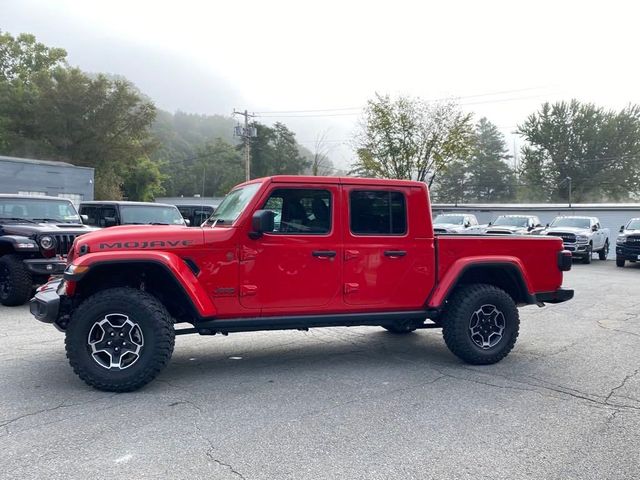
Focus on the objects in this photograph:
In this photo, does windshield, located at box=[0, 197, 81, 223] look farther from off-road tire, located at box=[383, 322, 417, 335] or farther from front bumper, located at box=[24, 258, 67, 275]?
off-road tire, located at box=[383, 322, 417, 335]

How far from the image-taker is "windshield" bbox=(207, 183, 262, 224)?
517cm

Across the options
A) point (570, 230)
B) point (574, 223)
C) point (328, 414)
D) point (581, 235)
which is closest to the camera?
point (328, 414)

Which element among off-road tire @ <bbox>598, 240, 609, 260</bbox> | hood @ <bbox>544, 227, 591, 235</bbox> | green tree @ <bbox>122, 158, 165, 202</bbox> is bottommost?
off-road tire @ <bbox>598, 240, 609, 260</bbox>

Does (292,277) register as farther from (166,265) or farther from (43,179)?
(43,179)

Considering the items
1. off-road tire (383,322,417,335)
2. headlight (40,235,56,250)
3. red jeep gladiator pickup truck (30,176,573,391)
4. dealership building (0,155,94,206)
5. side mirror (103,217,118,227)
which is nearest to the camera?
red jeep gladiator pickup truck (30,176,573,391)

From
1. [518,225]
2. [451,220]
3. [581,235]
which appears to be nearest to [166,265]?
[581,235]

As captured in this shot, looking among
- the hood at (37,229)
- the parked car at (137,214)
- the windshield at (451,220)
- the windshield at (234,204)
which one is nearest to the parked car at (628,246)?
the windshield at (451,220)

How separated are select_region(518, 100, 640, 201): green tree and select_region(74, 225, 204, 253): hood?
194 ft

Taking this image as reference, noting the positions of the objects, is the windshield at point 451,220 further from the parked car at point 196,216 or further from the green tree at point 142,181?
the green tree at point 142,181

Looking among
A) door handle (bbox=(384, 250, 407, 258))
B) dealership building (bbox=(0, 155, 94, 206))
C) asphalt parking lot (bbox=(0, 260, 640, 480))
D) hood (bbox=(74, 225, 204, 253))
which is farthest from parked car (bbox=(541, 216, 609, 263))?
dealership building (bbox=(0, 155, 94, 206))

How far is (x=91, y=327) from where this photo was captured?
4.57 m

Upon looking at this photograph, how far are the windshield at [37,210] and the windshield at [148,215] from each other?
3.92 ft

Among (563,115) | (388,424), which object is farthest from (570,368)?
(563,115)

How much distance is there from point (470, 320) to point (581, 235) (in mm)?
17224
